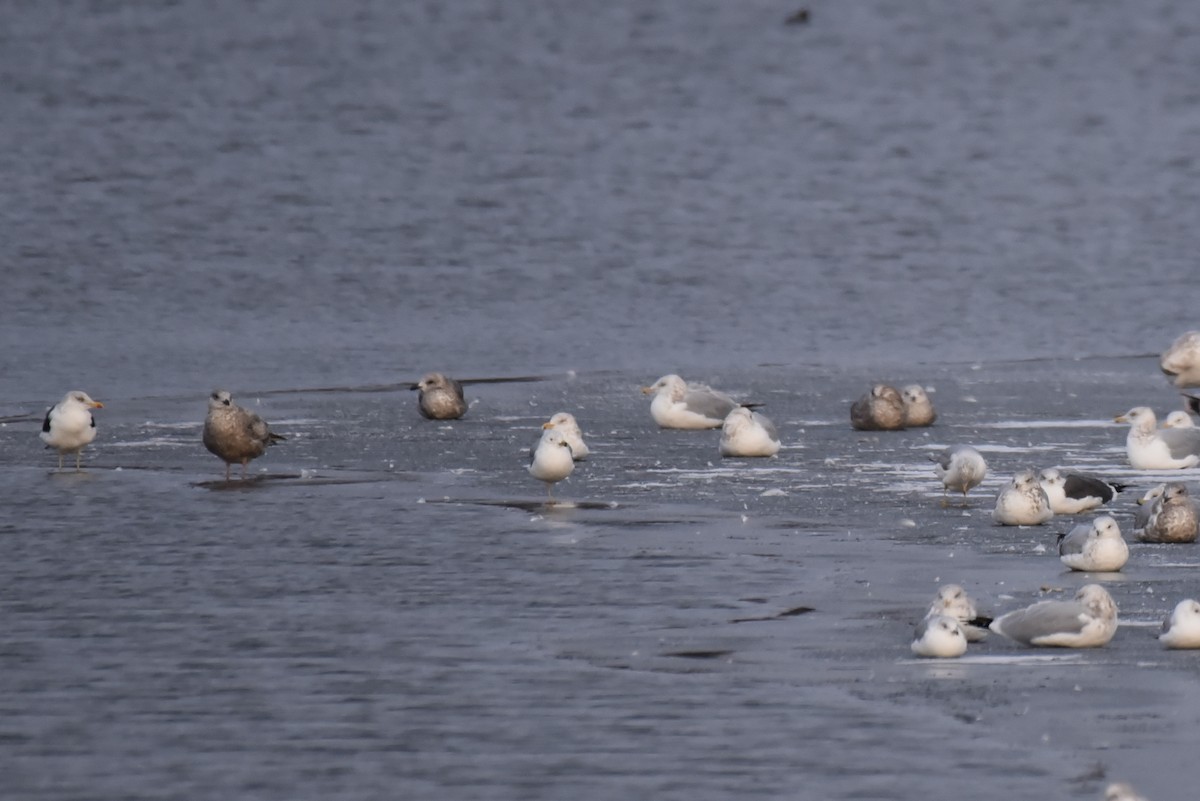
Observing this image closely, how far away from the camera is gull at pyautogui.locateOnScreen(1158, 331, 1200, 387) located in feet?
64.6

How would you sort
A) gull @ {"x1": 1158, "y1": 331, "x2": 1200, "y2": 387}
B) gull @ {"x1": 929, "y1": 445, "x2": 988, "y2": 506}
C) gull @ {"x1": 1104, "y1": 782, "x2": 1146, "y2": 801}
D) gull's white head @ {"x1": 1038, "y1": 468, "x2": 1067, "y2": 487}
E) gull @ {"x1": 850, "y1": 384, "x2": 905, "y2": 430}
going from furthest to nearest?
gull @ {"x1": 1158, "y1": 331, "x2": 1200, "y2": 387}, gull @ {"x1": 850, "y1": 384, "x2": 905, "y2": 430}, gull @ {"x1": 929, "y1": 445, "x2": 988, "y2": 506}, gull's white head @ {"x1": 1038, "y1": 468, "x2": 1067, "y2": 487}, gull @ {"x1": 1104, "y1": 782, "x2": 1146, "y2": 801}

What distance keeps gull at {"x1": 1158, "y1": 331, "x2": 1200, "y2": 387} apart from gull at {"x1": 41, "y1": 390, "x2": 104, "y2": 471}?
9.29 meters

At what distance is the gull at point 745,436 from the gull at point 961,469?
2.30 metres

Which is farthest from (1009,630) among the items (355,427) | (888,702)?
(355,427)

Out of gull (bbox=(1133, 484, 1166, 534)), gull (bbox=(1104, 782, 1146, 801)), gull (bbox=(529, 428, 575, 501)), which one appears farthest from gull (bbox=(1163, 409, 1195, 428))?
gull (bbox=(1104, 782, 1146, 801))

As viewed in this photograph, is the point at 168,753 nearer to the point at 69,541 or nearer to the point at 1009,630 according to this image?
the point at 1009,630

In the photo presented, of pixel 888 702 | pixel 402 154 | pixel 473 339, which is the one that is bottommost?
pixel 888 702

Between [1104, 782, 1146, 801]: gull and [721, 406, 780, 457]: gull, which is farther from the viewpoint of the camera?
[721, 406, 780, 457]: gull

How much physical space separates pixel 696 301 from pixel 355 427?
9.75 m

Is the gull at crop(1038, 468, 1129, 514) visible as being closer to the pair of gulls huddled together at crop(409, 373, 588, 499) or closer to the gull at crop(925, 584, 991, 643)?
the pair of gulls huddled together at crop(409, 373, 588, 499)

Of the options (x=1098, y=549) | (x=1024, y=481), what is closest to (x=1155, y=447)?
(x=1024, y=481)

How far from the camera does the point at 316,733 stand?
7.46 metres

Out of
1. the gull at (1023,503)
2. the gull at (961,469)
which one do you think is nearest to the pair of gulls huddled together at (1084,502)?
the gull at (1023,503)

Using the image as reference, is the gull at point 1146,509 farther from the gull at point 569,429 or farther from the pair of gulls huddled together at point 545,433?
the gull at point 569,429
